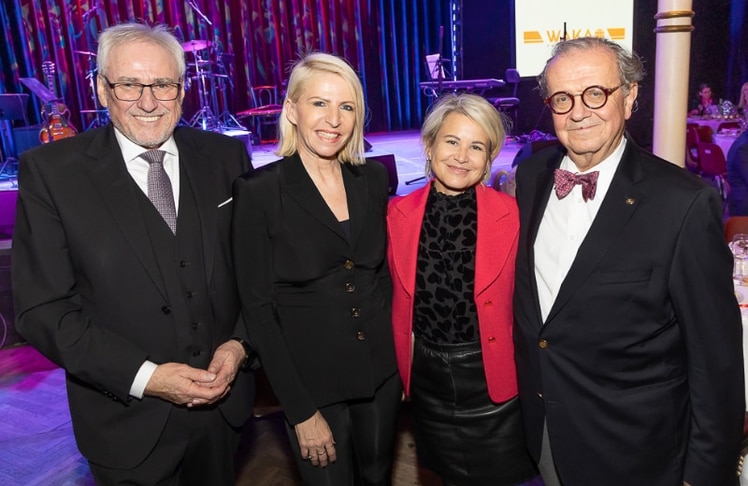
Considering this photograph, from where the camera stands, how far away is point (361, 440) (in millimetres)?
1835

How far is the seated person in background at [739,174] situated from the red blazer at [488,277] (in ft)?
10.6

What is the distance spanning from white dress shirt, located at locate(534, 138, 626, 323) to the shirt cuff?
3.42 ft

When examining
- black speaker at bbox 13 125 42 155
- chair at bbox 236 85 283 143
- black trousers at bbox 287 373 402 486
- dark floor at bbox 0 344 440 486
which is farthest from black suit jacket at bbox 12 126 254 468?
chair at bbox 236 85 283 143

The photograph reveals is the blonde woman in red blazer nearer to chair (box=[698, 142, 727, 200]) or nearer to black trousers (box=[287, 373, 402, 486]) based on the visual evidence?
black trousers (box=[287, 373, 402, 486])

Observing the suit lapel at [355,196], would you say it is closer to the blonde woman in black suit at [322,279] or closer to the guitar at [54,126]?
the blonde woman in black suit at [322,279]

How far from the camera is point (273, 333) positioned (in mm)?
1662

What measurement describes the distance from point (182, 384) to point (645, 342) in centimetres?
117

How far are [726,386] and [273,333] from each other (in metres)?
1.17

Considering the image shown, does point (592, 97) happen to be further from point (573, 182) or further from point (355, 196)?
point (355, 196)

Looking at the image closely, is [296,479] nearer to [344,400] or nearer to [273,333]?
[344,400]

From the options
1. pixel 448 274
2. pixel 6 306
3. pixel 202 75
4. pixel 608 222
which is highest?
pixel 202 75

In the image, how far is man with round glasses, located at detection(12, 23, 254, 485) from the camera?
1.44m

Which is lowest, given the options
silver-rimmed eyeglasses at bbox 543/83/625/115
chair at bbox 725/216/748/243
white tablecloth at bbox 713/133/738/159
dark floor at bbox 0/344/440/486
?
dark floor at bbox 0/344/440/486

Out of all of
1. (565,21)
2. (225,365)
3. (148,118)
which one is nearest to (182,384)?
(225,365)
